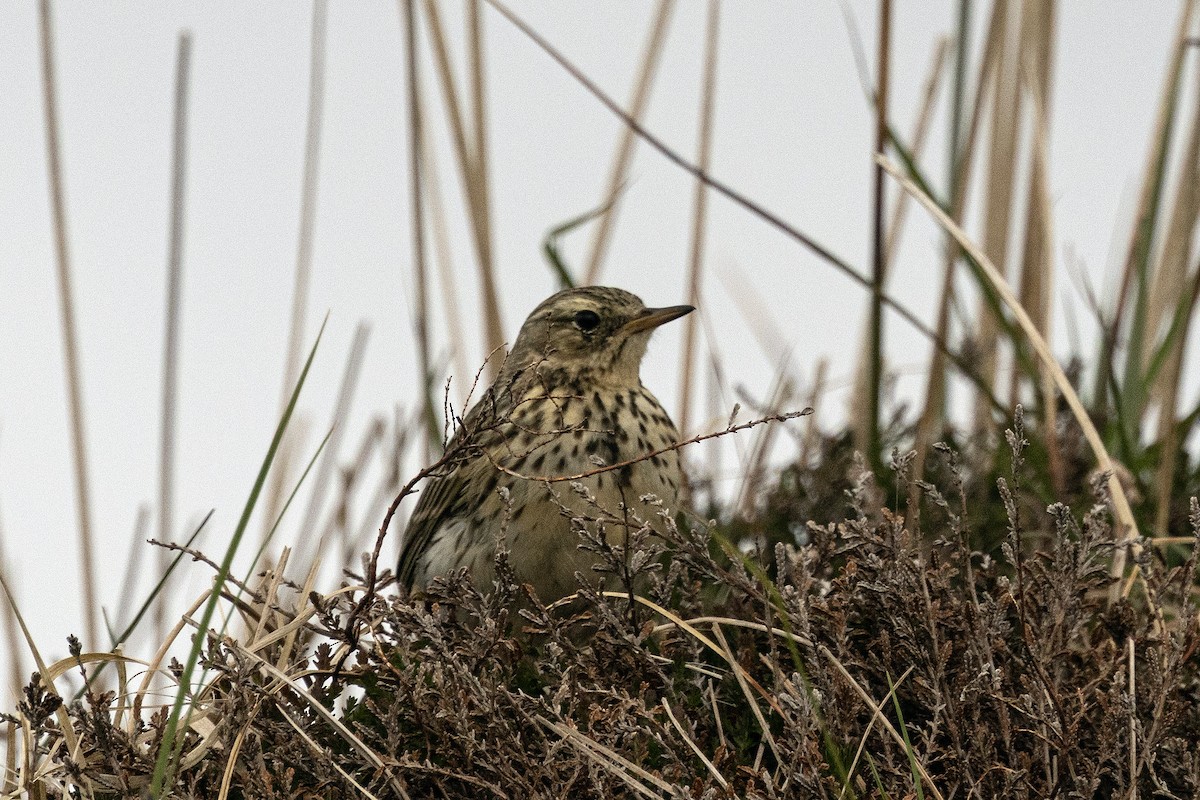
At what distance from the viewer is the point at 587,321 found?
4.52 meters

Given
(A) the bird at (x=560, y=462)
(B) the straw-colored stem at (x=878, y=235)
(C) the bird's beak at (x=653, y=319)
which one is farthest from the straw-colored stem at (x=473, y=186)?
(B) the straw-colored stem at (x=878, y=235)

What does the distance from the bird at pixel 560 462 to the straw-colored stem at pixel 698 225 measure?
1.35 feet

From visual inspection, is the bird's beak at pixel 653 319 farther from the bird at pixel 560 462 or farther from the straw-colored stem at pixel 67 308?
the straw-colored stem at pixel 67 308

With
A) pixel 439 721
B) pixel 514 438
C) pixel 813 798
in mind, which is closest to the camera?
pixel 813 798

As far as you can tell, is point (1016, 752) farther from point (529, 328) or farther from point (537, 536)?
point (529, 328)

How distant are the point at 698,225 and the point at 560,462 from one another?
57.0 inches

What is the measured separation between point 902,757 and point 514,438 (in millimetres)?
1612

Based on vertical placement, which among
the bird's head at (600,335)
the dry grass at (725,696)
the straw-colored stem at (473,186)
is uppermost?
the straw-colored stem at (473,186)

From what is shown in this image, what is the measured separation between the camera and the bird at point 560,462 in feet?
12.1

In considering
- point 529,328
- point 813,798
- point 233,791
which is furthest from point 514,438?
point 813,798

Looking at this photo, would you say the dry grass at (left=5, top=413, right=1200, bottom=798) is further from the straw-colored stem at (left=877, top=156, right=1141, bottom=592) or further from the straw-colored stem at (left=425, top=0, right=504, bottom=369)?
the straw-colored stem at (left=425, top=0, right=504, bottom=369)

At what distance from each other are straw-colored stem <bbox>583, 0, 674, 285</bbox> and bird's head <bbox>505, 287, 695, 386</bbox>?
0.58 meters

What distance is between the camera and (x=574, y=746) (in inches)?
104

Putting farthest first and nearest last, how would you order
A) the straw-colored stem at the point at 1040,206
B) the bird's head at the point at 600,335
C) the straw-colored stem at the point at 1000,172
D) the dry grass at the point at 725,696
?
the straw-colored stem at the point at 1000,172 → the straw-colored stem at the point at 1040,206 → the bird's head at the point at 600,335 → the dry grass at the point at 725,696
